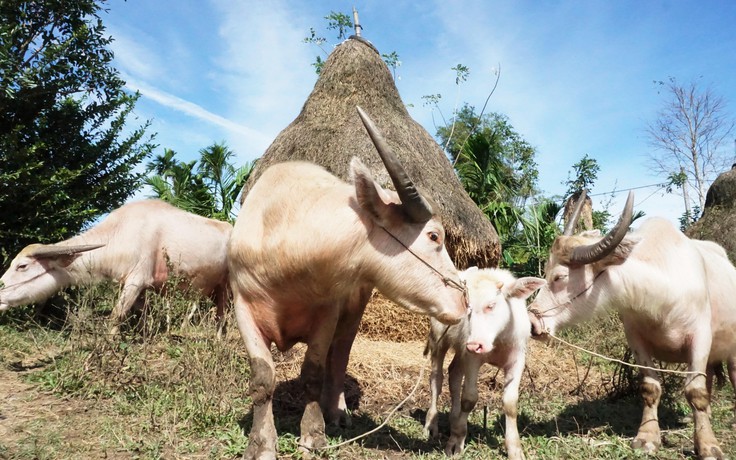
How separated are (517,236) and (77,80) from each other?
10912 millimetres

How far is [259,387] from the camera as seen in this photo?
3404 millimetres

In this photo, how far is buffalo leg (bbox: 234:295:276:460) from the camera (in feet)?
10.9

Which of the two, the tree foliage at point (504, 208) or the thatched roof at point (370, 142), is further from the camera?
the tree foliage at point (504, 208)

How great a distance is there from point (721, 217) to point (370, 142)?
33.3ft

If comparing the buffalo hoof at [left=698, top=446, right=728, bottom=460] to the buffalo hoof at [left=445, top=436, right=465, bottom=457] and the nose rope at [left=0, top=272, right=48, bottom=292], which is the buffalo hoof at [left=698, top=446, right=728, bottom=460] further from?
the nose rope at [left=0, top=272, right=48, bottom=292]

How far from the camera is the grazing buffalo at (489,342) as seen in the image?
3.85m

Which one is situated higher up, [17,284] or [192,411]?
[17,284]

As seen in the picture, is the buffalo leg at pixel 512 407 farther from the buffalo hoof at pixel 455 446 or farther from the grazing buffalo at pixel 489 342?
the buffalo hoof at pixel 455 446

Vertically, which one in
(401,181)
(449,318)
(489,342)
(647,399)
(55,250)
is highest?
(401,181)

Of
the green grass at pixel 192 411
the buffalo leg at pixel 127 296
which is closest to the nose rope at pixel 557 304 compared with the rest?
the green grass at pixel 192 411

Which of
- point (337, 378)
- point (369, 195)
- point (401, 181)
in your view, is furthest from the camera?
point (337, 378)

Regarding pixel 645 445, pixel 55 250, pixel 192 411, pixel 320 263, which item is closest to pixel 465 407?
pixel 645 445

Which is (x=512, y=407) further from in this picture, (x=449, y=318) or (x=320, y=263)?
(x=320, y=263)

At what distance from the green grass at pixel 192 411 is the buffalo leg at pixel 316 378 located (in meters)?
0.15
